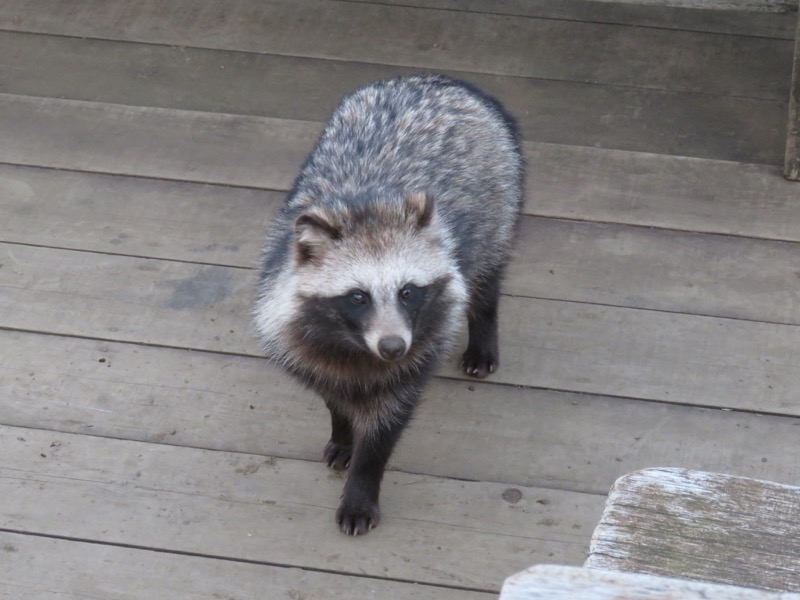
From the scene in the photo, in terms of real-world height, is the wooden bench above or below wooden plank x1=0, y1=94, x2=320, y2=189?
below

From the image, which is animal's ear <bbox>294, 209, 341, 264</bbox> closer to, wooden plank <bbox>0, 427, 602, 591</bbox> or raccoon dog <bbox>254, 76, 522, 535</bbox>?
raccoon dog <bbox>254, 76, 522, 535</bbox>

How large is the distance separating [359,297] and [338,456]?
2.18 ft

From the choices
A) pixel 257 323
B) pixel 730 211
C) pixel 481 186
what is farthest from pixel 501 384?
pixel 730 211

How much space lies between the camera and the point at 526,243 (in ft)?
13.0

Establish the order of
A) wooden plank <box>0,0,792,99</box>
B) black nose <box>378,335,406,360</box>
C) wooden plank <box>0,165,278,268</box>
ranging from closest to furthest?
black nose <box>378,335,406,360</box>, wooden plank <box>0,165,278,268</box>, wooden plank <box>0,0,792,99</box>

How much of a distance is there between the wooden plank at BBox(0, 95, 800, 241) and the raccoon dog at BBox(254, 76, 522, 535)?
2.46 ft

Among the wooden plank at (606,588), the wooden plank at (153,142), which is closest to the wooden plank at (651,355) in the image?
the wooden plank at (153,142)

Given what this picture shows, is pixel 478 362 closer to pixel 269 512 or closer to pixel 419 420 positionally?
pixel 419 420

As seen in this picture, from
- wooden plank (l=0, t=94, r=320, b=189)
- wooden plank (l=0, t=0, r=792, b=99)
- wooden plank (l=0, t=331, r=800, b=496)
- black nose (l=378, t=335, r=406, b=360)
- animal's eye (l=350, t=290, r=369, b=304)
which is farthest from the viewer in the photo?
wooden plank (l=0, t=0, r=792, b=99)

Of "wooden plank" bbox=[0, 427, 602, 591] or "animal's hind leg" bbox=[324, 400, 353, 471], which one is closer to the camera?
"wooden plank" bbox=[0, 427, 602, 591]

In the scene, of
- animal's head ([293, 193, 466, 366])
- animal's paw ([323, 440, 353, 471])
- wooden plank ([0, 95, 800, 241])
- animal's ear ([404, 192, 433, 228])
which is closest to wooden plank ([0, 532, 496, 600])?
animal's paw ([323, 440, 353, 471])

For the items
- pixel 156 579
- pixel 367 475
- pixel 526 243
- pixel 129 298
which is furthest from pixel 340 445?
pixel 526 243

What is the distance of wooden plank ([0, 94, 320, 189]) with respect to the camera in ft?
14.1

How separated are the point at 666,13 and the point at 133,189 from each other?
2651mm
